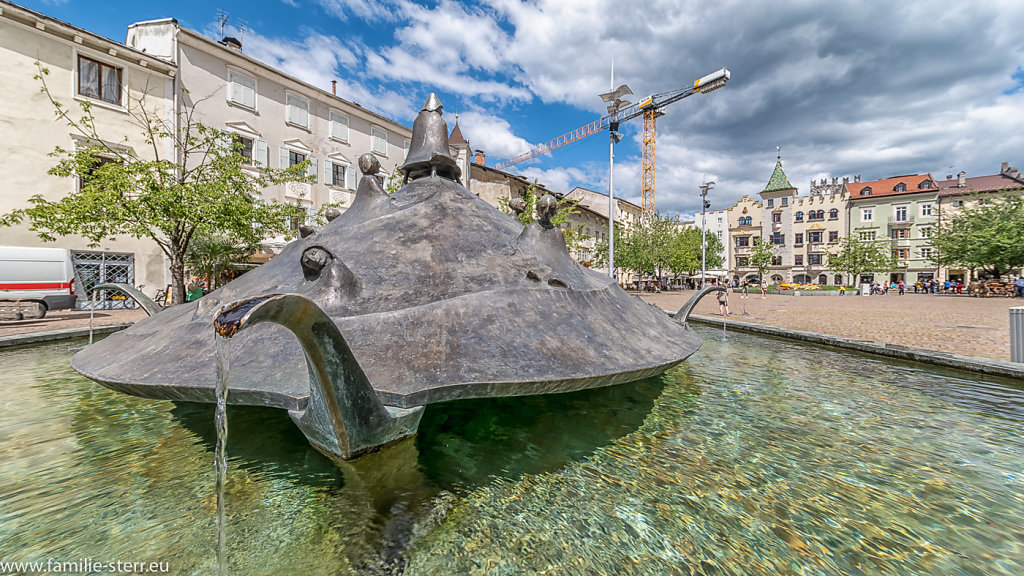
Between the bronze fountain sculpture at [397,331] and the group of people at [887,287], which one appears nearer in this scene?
the bronze fountain sculpture at [397,331]

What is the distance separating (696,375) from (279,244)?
23.0 meters

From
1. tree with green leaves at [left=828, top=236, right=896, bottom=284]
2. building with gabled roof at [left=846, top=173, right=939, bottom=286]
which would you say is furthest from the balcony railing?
tree with green leaves at [left=828, top=236, right=896, bottom=284]

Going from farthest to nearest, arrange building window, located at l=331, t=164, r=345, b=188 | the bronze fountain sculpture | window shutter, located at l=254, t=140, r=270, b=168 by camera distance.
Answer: building window, located at l=331, t=164, r=345, b=188 < window shutter, located at l=254, t=140, r=270, b=168 < the bronze fountain sculpture

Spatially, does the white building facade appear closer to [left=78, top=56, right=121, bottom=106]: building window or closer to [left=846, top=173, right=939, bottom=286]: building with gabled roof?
[left=78, top=56, right=121, bottom=106]: building window

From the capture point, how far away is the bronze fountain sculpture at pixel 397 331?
2.32m

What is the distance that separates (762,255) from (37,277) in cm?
6940

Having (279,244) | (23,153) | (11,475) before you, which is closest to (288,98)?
(279,244)

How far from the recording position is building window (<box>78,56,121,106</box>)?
18.0m

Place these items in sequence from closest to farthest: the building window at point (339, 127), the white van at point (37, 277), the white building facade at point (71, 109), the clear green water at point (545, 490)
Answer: the clear green water at point (545, 490) → the white van at point (37, 277) → the white building facade at point (71, 109) → the building window at point (339, 127)

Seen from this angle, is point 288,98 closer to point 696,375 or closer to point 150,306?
point 150,306

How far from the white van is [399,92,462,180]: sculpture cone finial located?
15882 millimetres

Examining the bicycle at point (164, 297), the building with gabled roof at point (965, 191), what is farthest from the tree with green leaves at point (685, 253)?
the bicycle at point (164, 297)

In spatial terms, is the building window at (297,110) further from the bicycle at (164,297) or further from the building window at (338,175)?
the bicycle at (164,297)

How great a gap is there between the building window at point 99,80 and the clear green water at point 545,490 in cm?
2175
